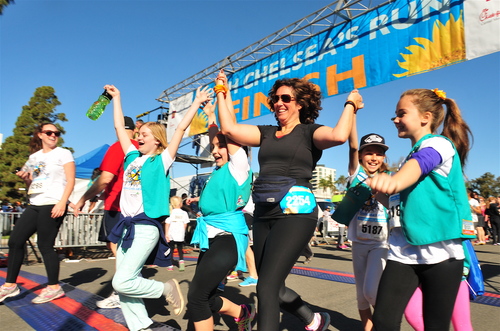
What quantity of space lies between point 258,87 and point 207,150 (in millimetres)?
5760

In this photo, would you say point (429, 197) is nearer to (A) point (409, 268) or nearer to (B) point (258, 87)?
(A) point (409, 268)

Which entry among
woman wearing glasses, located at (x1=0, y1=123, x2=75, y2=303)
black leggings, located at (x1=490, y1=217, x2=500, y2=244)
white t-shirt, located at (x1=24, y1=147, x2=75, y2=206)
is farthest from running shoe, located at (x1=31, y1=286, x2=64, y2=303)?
black leggings, located at (x1=490, y1=217, x2=500, y2=244)

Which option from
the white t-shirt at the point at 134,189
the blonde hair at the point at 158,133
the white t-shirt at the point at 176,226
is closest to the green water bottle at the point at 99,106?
the blonde hair at the point at 158,133

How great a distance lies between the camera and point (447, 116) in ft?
7.37

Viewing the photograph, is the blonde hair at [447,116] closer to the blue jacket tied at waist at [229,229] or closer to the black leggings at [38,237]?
the blue jacket tied at waist at [229,229]

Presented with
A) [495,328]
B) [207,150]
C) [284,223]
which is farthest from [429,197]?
[207,150]

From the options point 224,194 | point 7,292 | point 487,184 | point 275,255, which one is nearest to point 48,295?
point 7,292

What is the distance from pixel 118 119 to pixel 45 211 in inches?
60.1

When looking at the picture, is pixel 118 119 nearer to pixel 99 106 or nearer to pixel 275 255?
pixel 99 106

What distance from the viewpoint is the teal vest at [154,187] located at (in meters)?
3.02

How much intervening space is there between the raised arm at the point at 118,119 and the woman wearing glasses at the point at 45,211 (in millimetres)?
1202

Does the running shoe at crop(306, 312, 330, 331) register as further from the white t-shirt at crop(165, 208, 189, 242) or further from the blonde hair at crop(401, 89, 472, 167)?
the white t-shirt at crop(165, 208, 189, 242)

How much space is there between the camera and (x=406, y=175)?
1.72m

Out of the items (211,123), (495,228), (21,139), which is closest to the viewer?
(211,123)
